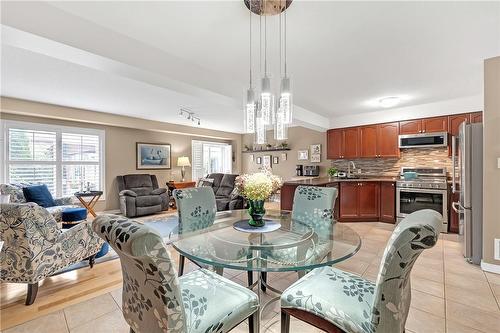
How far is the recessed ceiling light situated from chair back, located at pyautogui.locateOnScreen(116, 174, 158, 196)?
215 inches

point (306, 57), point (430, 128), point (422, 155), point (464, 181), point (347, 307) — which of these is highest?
point (306, 57)

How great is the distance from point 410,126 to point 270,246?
4529 mm

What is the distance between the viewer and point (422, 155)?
15.8ft

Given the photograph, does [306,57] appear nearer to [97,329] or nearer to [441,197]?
[97,329]

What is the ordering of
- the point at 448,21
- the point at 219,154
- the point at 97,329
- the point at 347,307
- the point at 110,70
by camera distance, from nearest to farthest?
the point at 347,307 < the point at 97,329 < the point at 448,21 < the point at 110,70 < the point at 219,154

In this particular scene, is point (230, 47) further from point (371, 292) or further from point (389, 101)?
point (389, 101)

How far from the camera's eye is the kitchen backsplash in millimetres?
4594

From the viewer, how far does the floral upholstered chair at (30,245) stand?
6.14ft

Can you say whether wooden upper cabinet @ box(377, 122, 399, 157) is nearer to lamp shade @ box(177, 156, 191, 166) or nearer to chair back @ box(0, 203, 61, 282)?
lamp shade @ box(177, 156, 191, 166)

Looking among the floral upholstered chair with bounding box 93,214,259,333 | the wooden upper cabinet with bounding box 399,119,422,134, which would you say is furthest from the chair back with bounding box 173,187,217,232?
the wooden upper cabinet with bounding box 399,119,422,134

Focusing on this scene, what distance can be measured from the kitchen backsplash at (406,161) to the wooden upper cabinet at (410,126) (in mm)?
Answer: 414

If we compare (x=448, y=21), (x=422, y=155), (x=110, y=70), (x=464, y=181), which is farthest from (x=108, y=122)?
(x=422, y=155)

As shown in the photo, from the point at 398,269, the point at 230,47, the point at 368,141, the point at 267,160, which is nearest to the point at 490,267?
the point at 398,269

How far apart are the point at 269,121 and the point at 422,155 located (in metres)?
4.28
